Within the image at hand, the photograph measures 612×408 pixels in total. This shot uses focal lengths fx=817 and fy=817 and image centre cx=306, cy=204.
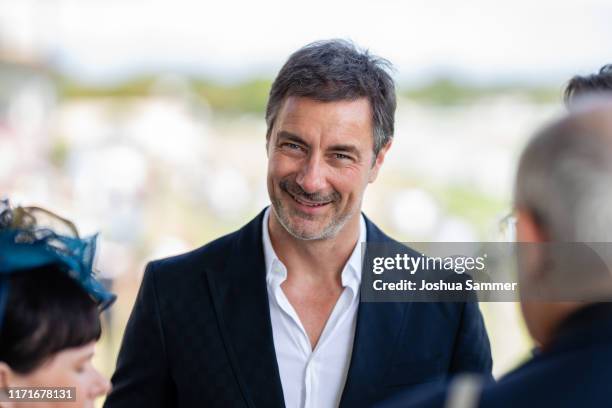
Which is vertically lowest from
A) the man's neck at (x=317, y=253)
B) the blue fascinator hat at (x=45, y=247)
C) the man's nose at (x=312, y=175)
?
the blue fascinator hat at (x=45, y=247)

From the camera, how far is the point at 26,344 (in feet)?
4.56

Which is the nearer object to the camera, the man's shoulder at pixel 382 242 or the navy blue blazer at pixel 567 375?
the navy blue blazer at pixel 567 375

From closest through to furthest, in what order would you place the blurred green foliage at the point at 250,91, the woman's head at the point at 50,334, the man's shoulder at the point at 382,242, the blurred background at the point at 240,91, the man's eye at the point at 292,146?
the woman's head at the point at 50,334, the man's eye at the point at 292,146, the man's shoulder at the point at 382,242, the blurred background at the point at 240,91, the blurred green foliage at the point at 250,91

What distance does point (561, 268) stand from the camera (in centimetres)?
103

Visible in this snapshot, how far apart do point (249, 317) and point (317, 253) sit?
0.23 m

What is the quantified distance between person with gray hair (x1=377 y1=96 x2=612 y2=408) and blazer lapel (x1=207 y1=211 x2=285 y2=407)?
0.81 m

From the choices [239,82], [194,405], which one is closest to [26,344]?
[194,405]

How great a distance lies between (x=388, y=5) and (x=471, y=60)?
0.99 meters

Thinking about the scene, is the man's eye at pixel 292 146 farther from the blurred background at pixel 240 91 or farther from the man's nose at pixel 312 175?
the blurred background at pixel 240 91

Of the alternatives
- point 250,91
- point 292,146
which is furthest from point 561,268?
point 250,91

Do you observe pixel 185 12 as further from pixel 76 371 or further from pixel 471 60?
pixel 76 371

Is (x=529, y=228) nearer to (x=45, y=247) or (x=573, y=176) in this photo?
(x=573, y=176)

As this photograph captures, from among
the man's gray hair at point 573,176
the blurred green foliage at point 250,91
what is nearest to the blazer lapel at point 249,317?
the man's gray hair at point 573,176

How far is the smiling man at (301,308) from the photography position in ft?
6.04
